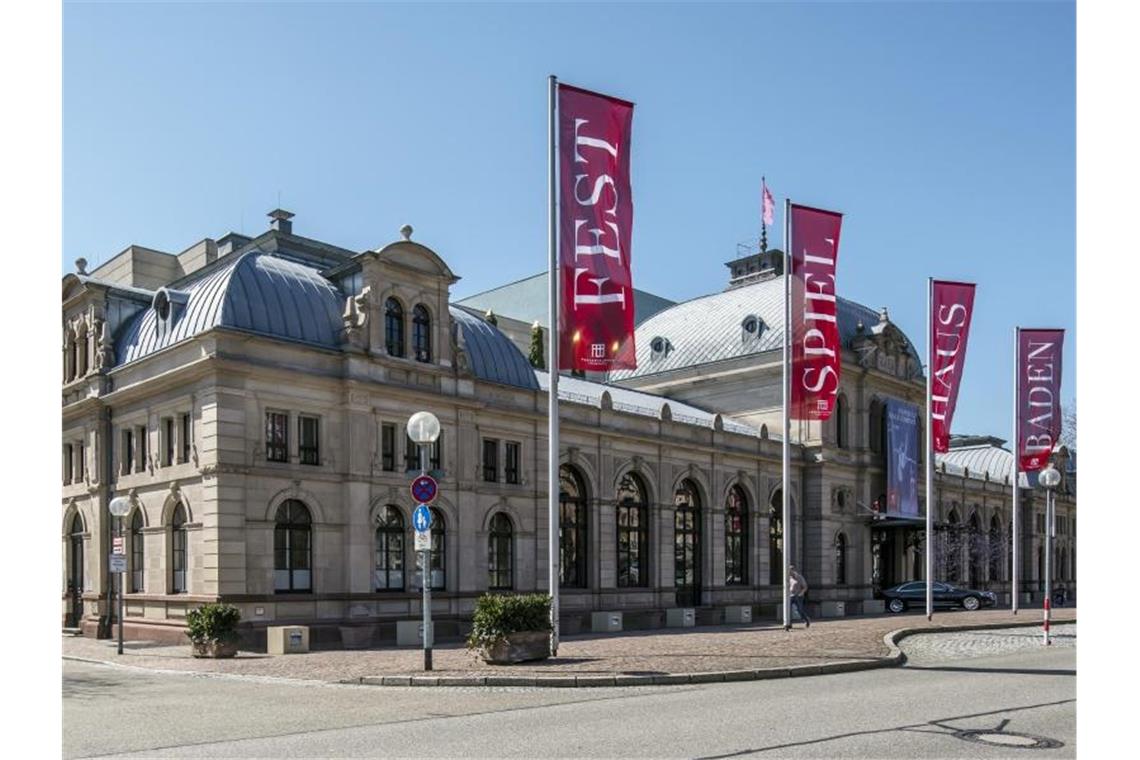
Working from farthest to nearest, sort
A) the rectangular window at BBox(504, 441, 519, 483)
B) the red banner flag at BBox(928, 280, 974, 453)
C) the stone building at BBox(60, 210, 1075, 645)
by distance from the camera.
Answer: the rectangular window at BBox(504, 441, 519, 483), the red banner flag at BBox(928, 280, 974, 453), the stone building at BBox(60, 210, 1075, 645)

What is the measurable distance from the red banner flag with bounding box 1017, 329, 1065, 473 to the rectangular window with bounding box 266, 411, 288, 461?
2658cm

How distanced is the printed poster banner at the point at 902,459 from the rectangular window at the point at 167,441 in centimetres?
3754

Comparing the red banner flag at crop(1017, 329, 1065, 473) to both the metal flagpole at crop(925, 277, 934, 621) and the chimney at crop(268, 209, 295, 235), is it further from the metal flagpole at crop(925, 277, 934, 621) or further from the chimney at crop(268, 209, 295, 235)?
the chimney at crop(268, 209, 295, 235)

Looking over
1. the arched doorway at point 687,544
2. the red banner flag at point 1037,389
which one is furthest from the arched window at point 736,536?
the red banner flag at point 1037,389

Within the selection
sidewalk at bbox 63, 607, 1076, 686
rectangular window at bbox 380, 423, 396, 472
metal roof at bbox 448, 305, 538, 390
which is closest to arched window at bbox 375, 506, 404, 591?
rectangular window at bbox 380, 423, 396, 472

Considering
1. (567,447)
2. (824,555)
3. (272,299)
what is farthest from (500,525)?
(824,555)

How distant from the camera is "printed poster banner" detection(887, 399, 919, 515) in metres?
56.4

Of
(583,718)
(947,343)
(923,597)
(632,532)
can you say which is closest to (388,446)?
(632,532)

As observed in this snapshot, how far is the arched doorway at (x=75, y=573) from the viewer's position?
35750 millimetres

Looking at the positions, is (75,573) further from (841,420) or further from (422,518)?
(841,420)

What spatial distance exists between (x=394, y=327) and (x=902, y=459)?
33845mm

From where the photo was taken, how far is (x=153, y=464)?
105 ft

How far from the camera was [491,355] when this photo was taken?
38.4 m

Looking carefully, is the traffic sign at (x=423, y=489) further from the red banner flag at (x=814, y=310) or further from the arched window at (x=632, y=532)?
the arched window at (x=632, y=532)
